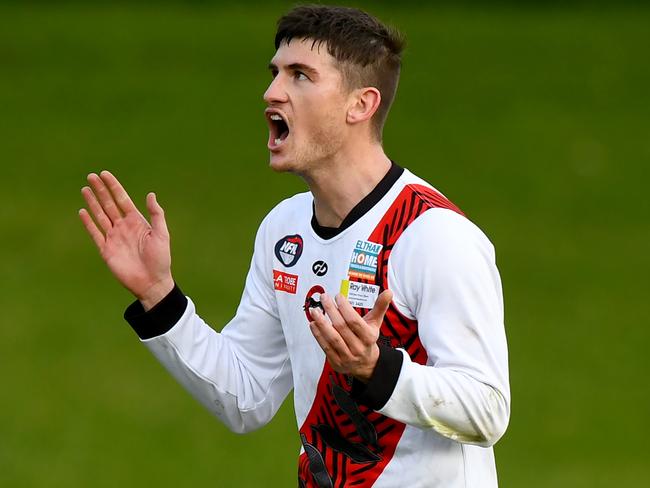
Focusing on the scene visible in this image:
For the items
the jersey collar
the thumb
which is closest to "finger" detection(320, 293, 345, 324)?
the thumb

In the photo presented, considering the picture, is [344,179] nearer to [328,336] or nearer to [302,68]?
[302,68]

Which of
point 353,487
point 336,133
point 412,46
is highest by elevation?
point 412,46

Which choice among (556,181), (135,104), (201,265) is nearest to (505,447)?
(201,265)

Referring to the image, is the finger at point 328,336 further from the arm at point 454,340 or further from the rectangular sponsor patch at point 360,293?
the rectangular sponsor patch at point 360,293

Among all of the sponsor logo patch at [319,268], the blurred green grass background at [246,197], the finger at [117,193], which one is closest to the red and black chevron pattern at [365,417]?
the sponsor logo patch at [319,268]

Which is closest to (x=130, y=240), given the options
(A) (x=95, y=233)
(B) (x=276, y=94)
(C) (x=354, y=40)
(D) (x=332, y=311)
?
(A) (x=95, y=233)

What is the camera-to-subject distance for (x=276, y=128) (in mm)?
6527

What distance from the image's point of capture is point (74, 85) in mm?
24984

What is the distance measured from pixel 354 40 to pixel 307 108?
37cm

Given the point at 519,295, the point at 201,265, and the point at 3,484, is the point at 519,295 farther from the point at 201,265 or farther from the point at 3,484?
the point at 3,484

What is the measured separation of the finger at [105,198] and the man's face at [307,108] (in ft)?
2.41

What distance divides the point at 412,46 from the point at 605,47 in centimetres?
325

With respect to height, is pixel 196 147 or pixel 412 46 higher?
pixel 412 46

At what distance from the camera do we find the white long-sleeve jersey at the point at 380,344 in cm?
587
